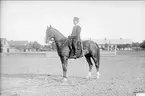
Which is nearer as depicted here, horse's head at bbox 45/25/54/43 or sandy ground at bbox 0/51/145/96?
sandy ground at bbox 0/51/145/96

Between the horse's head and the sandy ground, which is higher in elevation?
the horse's head

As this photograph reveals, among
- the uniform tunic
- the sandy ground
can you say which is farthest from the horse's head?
the sandy ground

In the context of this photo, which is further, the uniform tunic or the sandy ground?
the uniform tunic

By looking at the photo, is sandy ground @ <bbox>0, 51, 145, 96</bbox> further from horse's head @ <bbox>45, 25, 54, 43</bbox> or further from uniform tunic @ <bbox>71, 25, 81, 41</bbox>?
uniform tunic @ <bbox>71, 25, 81, 41</bbox>

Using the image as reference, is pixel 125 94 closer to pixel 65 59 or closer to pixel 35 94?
pixel 35 94

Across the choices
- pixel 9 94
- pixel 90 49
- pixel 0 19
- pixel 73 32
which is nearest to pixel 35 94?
pixel 9 94

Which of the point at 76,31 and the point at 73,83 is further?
the point at 76,31

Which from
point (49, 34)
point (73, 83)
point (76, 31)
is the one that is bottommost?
point (73, 83)

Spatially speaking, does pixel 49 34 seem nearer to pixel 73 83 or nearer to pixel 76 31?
pixel 76 31

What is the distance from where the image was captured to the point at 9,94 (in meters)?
5.82

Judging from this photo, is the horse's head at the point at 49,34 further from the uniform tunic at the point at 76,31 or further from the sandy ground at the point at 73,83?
the sandy ground at the point at 73,83

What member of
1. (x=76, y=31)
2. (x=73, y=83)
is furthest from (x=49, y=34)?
(x=73, y=83)

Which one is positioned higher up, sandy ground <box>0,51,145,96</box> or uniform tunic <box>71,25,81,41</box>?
uniform tunic <box>71,25,81,41</box>

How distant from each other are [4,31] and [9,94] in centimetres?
205
